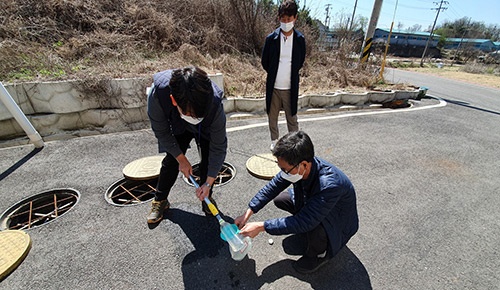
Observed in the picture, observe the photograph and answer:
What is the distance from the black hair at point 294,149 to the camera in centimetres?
152

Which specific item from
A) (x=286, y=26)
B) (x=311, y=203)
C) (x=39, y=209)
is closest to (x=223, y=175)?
(x=311, y=203)

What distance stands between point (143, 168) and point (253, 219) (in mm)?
1608

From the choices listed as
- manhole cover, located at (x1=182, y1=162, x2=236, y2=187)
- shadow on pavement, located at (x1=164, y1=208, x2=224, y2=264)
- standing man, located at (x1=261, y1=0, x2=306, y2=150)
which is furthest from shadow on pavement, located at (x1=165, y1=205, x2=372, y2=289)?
standing man, located at (x1=261, y1=0, x2=306, y2=150)

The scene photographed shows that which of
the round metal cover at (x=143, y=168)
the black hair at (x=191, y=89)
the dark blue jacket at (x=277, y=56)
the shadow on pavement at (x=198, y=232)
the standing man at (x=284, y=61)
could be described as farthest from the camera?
the dark blue jacket at (x=277, y=56)

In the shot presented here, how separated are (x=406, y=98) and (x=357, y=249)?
7.01 m

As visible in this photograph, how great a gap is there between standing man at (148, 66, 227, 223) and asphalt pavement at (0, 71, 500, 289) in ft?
1.41

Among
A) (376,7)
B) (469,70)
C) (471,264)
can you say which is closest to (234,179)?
(471,264)

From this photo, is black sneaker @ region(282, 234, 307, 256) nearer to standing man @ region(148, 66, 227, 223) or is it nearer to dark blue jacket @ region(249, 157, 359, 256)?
dark blue jacket @ region(249, 157, 359, 256)

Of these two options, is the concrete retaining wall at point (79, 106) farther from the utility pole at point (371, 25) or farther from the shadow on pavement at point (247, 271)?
the utility pole at point (371, 25)

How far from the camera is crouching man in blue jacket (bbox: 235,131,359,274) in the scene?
155cm

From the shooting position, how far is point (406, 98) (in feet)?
23.8

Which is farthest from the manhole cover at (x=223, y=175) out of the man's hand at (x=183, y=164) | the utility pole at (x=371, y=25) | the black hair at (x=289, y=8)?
the utility pole at (x=371, y=25)

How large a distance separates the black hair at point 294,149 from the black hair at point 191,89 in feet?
1.89

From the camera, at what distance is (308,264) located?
5.93ft
